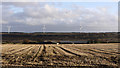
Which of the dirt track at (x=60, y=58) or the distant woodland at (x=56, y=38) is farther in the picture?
the distant woodland at (x=56, y=38)

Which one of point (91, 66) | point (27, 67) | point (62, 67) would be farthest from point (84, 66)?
point (27, 67)

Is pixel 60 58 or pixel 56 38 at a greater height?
pixel 60 58

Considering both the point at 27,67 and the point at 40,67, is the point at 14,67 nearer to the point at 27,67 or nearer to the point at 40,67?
the point at 27,67

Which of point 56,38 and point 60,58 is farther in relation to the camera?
point 56,38

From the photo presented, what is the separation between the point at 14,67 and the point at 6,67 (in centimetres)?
110

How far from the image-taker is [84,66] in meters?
22.8

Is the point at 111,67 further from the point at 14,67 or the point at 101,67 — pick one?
the point at 14,67

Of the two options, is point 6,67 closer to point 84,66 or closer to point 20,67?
point 20,67

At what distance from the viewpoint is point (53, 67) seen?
21.8 m

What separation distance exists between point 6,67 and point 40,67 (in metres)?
4.68

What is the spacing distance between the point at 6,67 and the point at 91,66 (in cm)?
1177

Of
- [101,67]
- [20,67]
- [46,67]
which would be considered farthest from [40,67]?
[101,67]

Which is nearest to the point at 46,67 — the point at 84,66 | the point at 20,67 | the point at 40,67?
the point at 40,67

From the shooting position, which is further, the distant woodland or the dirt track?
the distant woodland
